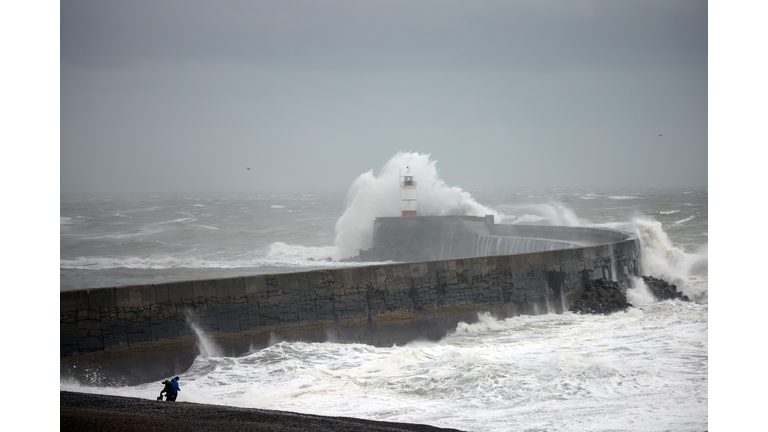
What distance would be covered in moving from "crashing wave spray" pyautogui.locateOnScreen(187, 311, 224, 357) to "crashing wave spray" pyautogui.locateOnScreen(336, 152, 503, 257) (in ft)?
35.1

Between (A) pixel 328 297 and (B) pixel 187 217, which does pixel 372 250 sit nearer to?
(A) pixel 328 297

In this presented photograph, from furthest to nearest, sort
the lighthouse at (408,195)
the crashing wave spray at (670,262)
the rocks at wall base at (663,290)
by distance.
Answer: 1. the lighthouse at (408,195)
2. the crashing wave spray at (670,262)
3. the rocks at wall base at (663,290)

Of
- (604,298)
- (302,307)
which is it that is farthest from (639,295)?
(302,307)

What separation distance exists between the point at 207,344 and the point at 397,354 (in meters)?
1.75

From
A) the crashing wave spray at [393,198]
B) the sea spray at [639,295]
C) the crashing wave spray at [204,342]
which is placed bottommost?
the sea spray at [639,295]

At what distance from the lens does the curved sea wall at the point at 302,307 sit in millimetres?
4691

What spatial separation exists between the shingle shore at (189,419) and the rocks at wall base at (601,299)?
511 centimetres

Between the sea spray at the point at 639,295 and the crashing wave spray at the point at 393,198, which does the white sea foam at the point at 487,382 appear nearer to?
the sea spray at the point at 639,295

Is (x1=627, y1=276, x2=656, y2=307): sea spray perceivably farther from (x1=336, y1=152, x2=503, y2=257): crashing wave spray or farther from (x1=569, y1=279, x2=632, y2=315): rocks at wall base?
(x1=336, y1=152, x2=503, y2=257): crashing wave spray

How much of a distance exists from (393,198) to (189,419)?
13.1 meters

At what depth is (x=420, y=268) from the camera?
266 inches

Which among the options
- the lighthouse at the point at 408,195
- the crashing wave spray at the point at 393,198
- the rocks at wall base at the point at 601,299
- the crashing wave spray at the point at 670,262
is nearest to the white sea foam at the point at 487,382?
the rocks at wall base at the point at 601,299

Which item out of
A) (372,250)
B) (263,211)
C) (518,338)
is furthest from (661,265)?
(263,211)

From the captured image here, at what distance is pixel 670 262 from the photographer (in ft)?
35.4
